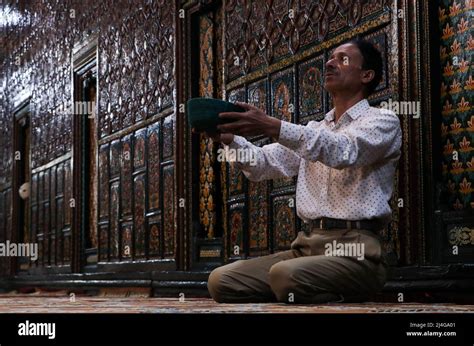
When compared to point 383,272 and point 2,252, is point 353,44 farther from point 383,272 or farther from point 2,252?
point 2,252

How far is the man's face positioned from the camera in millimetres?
4078

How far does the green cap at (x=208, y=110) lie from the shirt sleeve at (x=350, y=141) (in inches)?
10.5

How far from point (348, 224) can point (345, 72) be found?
0.67m

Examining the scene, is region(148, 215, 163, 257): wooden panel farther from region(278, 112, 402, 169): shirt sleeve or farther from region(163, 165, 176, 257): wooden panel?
region(278, 112, 402, 169): shirt sleeve

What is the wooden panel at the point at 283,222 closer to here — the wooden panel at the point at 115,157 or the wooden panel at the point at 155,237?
the wooden panel at the point at 155,237

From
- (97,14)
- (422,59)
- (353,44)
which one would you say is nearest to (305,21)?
(422,59)

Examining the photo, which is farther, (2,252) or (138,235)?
(2,252)

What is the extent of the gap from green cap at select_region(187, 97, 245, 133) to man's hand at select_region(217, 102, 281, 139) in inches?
1.9

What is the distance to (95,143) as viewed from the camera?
996cm

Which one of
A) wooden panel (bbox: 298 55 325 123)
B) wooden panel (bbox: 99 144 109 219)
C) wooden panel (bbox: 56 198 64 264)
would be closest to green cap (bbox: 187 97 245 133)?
wooden panel (bbox: 298 55 325 123)

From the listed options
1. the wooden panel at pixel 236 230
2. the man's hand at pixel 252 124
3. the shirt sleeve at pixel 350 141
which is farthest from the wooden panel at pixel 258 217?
the man's hand at pixel 252 124

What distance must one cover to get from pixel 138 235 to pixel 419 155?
4.14 m

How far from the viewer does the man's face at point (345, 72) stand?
408cm
